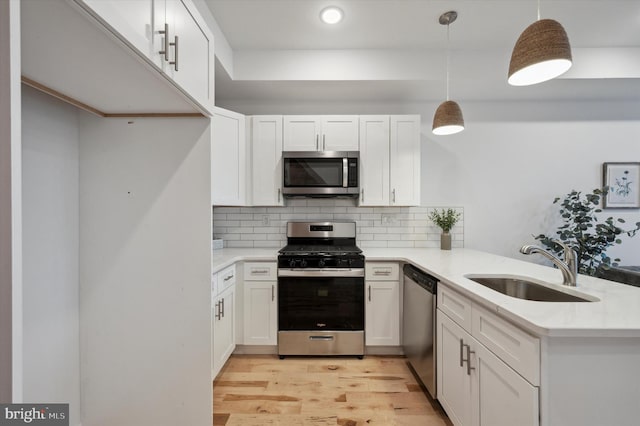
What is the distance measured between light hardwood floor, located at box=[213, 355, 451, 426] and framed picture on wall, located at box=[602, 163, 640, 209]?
2.92 m

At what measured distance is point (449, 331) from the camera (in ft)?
5.29

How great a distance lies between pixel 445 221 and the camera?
2.86m

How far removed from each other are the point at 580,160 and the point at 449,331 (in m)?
2.80

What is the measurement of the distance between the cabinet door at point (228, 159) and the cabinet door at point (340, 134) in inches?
31.4

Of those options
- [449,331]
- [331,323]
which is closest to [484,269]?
[449,331]

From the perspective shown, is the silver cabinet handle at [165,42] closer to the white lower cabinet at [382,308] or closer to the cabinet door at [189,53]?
the cabinet door at [189,53]

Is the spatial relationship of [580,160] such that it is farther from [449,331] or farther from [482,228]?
[449,331]

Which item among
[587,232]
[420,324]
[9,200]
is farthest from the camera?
[587,232]

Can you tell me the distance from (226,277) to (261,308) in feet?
1.57

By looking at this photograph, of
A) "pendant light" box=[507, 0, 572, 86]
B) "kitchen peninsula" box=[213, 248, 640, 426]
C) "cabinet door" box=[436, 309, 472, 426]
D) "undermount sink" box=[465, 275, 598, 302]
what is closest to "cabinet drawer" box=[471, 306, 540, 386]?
"kitchen peninsula" box=[213, 248, 640, 426]

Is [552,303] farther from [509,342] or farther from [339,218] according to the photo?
[339,218]

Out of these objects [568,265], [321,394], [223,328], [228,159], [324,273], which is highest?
[228,159]

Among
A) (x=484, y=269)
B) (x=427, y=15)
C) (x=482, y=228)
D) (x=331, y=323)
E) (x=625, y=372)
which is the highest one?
(x=427, y=15)

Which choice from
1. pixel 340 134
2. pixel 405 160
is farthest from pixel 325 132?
pixel 405 160
